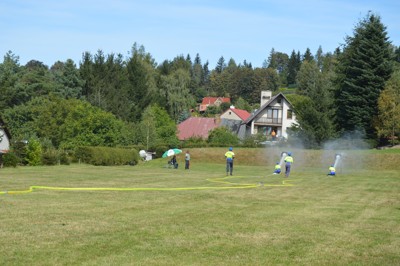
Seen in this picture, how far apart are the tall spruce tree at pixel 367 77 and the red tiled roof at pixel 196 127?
114ft

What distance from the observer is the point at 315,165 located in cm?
5672

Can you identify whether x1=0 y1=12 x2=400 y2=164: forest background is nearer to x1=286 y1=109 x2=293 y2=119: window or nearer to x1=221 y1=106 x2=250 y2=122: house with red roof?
x1=286 y1=109 x2=293 y2=119: window

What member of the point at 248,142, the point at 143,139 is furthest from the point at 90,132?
the point at 248,142

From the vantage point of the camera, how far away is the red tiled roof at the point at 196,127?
102 m

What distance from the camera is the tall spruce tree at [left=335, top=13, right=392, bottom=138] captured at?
228 ft

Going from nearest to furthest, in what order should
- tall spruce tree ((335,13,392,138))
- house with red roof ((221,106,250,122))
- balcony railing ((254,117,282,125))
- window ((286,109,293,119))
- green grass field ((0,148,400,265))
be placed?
green grass field ((0,148,400,265)) < tall spruce tree ((335,13,392,138)) < balcony railing ((254,117,282,125)) < window ((286,109,293,119)) < house with red roof ((221,106,250,122))

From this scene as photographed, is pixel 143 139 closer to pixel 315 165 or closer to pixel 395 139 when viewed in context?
pixel 315 165

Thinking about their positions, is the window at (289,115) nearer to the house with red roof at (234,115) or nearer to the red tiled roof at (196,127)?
the red tiled roof at (196,127)

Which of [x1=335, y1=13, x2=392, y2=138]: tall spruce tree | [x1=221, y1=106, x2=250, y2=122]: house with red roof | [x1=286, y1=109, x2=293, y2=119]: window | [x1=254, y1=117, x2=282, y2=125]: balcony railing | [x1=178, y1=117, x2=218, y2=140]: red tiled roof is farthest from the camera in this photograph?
[x1=221, y1=106, x2=250, y2=122]: house with red roof

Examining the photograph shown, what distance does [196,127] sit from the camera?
10338cm

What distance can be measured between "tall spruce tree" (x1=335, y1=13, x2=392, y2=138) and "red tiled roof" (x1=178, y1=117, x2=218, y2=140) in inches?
1368

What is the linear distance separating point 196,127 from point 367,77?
134 feet

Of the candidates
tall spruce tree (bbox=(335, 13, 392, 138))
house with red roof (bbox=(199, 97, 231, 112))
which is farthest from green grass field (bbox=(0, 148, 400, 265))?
house with red roof (bbox=(199, 97, 231, 112))

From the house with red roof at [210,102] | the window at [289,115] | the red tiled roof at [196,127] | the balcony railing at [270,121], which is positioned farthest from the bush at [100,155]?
the house with red roof at [210,102]
